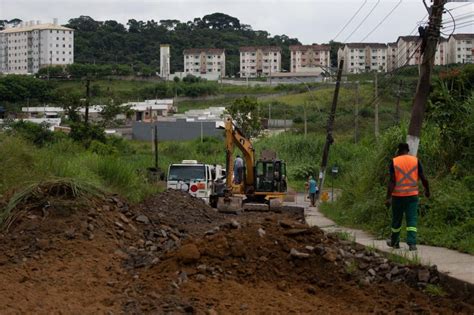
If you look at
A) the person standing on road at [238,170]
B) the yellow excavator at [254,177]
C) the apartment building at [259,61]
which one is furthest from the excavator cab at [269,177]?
the apartment building at [259,61]

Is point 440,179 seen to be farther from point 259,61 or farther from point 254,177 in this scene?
point 259,61

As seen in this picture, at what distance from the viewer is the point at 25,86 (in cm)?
8450

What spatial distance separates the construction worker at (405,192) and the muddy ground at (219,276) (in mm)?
887

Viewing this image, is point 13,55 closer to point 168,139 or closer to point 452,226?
point 168,139

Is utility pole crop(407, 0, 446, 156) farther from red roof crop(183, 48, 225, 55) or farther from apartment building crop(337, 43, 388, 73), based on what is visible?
red roof crop(183, 48, 225, 55)

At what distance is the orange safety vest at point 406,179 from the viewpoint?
1129 centimetres

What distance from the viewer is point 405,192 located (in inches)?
444

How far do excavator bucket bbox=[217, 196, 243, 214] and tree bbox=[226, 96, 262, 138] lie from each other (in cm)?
4674

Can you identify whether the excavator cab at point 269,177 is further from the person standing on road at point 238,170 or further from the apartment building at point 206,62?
the apartment building at point 206,62

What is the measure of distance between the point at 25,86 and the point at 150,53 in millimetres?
77558

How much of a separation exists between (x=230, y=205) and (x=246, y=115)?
1925 inches

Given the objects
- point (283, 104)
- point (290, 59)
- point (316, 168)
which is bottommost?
point (316, 168)

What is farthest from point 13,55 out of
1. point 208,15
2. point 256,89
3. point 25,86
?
point 25,86

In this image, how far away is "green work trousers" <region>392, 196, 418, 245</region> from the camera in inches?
444
